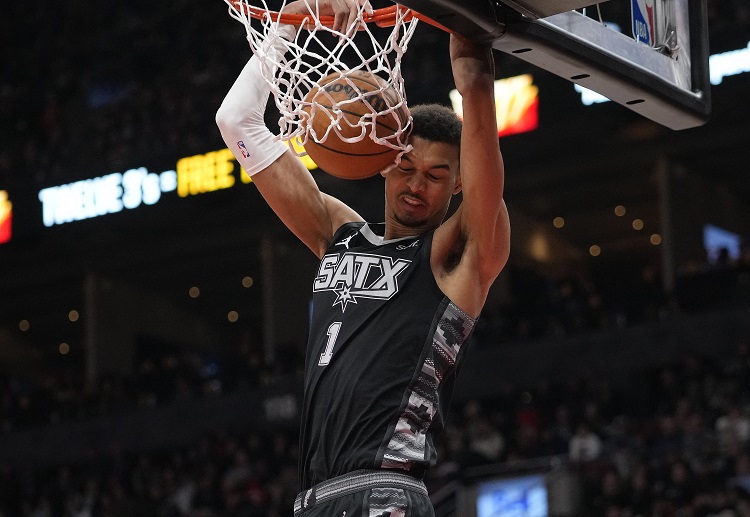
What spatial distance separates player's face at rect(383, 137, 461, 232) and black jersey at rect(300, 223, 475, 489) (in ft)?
0.23

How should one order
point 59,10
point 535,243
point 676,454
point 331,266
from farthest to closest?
point 59,10 < point 535,243 < point 676,454 < point 331,266

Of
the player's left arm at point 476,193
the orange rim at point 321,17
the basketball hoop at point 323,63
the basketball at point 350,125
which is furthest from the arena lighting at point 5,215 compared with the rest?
the player's left arm at point 476,193

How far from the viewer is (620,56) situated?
3.67 m

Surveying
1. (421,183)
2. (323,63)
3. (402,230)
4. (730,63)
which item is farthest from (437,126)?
(730,63)

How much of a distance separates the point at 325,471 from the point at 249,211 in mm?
19579

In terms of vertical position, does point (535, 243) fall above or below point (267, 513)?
above

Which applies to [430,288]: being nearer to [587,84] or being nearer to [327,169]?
[327,169]

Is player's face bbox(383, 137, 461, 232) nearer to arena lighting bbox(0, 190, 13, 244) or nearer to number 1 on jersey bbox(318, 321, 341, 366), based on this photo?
number 1 on jersey bbox(318, 321, 341, 366)

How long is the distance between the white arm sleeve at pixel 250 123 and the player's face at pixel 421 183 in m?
0.48

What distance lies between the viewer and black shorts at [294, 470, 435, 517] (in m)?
3.21

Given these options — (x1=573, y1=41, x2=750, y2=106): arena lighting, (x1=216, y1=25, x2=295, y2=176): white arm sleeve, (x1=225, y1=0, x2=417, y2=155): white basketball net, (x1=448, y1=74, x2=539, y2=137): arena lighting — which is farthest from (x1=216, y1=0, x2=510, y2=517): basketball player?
(x1=448, y1=74, x2=539, y2=137): arena lighting

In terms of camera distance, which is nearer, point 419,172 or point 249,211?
point 419,172

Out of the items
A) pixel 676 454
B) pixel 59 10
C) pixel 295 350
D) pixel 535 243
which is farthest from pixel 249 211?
pixel 676 454

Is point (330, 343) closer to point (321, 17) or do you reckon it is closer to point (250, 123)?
point (250, 123)
